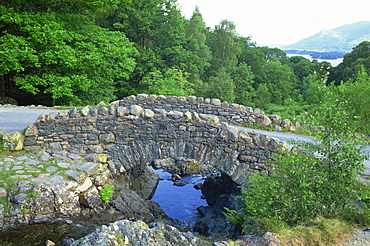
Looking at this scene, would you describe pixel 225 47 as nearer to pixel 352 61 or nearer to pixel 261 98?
pixel 261 98

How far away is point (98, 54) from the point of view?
16375mm

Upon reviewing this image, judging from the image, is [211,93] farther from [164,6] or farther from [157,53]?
[164,6]

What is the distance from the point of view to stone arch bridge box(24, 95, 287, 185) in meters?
7.71

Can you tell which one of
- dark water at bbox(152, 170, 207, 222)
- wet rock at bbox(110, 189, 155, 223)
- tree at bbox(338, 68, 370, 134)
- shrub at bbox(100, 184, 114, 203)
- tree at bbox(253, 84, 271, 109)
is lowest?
dark water at bbox(152, 170, 207, 222)

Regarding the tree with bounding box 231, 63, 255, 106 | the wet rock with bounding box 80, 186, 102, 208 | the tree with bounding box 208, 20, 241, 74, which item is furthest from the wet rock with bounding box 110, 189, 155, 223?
the tree with bounding box 208, 20, 241, 74

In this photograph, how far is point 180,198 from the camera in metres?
11.2

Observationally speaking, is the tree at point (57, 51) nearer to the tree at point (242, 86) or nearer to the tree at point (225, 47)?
the tree at point (242, 86)

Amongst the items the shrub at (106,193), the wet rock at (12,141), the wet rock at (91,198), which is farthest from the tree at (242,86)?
the wet rock at (12,141)

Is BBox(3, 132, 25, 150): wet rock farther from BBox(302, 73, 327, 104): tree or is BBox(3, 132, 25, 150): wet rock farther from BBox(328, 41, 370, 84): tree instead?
BBox(328, 41, 370, 84): tree

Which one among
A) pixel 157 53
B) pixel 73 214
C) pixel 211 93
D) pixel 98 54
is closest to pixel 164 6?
pixel 157 53

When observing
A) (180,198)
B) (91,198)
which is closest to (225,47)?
(180,198)

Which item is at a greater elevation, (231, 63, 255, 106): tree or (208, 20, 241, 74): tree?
(208, 20, 241, 74): tree

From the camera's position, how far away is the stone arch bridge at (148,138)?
25.3 ft

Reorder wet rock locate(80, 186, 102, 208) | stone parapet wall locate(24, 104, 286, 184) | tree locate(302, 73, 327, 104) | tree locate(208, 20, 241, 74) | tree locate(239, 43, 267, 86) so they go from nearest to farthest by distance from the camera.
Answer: tree locate(302, 73, 327, 104)
wet rock locate(80, 186, 102, 208)
stone parapet wall locate(24, 104, 286, 184)
tree locate(208, 20, 241, 74)
tree locate(239, 43, 267, 86)
